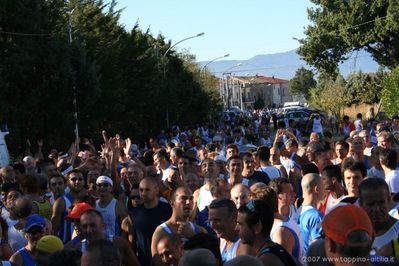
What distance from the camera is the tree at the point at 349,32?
57.2m

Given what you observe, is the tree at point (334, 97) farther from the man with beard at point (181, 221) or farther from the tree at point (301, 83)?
the tree at point (301, 83)

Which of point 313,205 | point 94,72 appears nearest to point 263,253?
point 313,205

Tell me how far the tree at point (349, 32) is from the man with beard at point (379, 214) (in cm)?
5220

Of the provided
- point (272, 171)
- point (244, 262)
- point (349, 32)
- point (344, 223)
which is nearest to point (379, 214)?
point (344, 223)

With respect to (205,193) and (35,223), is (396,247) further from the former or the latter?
(205,193)

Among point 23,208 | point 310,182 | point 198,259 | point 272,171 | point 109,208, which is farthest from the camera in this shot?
point 272,171

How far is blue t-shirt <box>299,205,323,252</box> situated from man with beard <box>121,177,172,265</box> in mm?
1471

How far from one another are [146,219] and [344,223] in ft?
13.2

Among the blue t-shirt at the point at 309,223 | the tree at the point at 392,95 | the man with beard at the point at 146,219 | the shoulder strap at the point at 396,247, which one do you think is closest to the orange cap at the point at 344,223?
the shoulder strap at the point at 396,247

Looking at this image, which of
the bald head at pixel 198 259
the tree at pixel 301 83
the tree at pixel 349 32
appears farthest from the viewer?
the tree at pixel 301 83

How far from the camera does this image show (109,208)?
28.7 feet

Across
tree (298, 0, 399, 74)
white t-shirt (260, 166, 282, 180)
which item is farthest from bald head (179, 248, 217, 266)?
tree (298, 0, 399, 74)

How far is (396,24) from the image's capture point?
55562 mm

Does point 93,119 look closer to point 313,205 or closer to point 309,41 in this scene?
point 313,205
